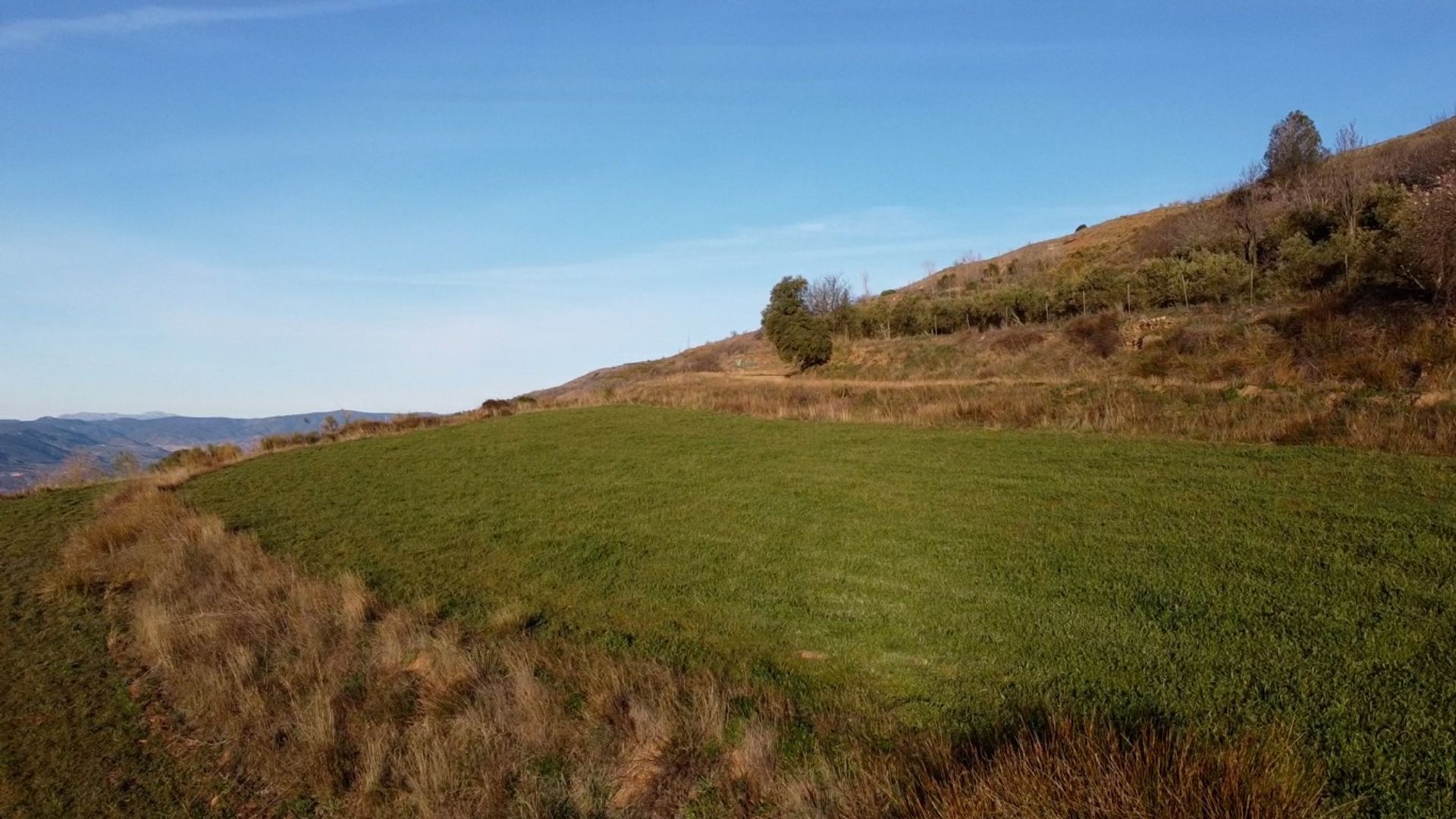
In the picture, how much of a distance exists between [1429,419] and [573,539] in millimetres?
13193

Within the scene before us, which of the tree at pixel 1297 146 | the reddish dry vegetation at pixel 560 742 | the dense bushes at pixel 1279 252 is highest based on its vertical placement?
the tree at pixel 1297 146

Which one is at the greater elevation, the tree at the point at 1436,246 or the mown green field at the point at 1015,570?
the tree at the point at 1436,246

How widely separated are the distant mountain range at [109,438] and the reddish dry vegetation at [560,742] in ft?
74.9

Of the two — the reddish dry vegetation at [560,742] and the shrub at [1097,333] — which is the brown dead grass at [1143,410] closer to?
the shrub at [1097,333]

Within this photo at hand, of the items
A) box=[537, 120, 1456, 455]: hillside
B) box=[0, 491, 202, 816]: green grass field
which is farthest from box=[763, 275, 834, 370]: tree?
box=[0, 491, 202, 816]: green grass field

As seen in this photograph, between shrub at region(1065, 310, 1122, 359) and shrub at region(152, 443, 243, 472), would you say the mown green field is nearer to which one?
shrub at region(152, 443, 243, 472)

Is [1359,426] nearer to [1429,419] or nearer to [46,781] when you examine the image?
[1429,419]

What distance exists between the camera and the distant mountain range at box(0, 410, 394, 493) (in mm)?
28703

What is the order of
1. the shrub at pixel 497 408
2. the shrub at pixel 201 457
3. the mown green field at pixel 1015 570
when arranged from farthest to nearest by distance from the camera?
the shrub at pixel 497 408 < the shrub at pixel 201 457 < the mown green field at pixel 1015 570

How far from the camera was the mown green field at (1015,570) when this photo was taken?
4.31 m

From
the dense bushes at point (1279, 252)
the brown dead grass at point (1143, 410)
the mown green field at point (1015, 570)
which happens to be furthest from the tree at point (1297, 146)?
the mown green field at point (1015, 570)

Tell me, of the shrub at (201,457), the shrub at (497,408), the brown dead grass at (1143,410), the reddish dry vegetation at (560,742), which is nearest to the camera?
the reddish dry vegetation at (560,742)

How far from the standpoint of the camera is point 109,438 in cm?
7750

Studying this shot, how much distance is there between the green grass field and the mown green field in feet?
8.70
